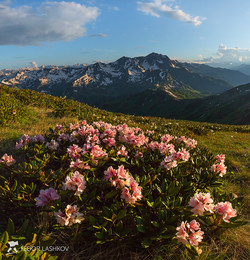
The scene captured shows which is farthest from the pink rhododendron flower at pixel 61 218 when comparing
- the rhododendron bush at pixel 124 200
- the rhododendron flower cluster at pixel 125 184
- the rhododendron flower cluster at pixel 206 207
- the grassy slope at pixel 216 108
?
the grassy slope at pixel 216 108

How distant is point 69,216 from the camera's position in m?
2.61

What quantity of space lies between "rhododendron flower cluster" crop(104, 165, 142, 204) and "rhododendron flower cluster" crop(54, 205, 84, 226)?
771 mm

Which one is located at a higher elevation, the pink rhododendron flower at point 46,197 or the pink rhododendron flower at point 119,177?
the pink rhododendron flower at point 119,177

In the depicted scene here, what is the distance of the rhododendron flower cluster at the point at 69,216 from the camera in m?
2.58

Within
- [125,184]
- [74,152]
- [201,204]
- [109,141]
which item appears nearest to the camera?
[201,204]

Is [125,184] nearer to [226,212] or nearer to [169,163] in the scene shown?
[169,163]

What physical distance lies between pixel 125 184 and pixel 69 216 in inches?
42.3

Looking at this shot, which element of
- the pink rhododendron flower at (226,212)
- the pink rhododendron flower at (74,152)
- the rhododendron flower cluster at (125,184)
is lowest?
the pink rhododendron flower at (226,212)

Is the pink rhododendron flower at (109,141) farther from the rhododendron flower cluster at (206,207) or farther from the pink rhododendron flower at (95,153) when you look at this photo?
the rhododendron flower cluster at (206,207)

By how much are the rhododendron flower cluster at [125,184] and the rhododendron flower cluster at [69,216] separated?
0.77 meters

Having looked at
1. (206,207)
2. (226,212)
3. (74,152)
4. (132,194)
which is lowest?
(226,212)

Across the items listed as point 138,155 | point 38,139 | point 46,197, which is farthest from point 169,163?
point 38,139

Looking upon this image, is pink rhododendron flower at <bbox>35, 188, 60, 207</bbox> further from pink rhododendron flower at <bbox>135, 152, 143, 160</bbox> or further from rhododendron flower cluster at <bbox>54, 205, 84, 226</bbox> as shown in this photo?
pink rhododendron flower at <bbox>135, 152, 143, 160</bbox>

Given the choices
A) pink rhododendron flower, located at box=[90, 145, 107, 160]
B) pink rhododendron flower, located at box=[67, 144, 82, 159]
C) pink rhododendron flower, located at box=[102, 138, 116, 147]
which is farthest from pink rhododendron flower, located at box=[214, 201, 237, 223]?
pink rhododendron flower, located at box=[67, 144, 82, 159]
